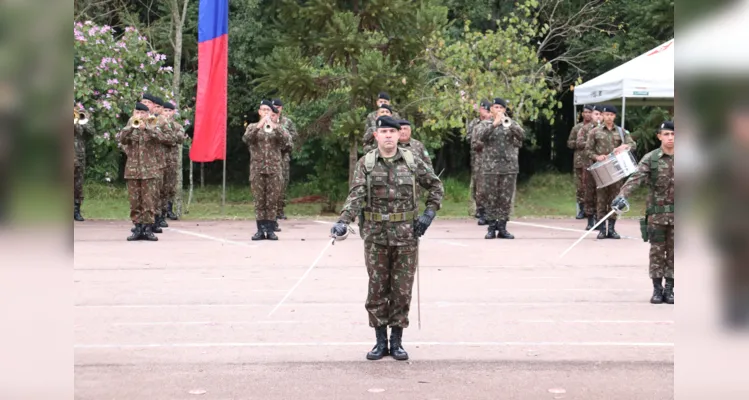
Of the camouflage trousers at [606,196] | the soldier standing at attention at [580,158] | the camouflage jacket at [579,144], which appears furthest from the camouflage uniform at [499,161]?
the soldier standing at attention at [580,158]

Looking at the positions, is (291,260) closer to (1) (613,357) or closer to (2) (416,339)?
(2) (416,339)

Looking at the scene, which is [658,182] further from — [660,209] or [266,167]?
[266,167]

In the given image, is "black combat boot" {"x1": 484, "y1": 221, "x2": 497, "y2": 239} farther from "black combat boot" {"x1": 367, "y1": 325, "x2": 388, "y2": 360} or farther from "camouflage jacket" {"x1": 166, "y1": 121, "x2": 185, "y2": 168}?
"black combat boot" {"x1": 367, "y1": 325, "x2": 388, "y2": 360}

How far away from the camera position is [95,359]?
281 inches

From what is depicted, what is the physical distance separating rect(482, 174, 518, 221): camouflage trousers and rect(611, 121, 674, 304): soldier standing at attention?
19.6 feet

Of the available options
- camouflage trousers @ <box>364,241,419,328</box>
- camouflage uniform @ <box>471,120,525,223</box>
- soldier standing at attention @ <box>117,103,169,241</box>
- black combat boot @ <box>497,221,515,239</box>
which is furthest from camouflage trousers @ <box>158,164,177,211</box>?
camouflage trousers @ <box>364,241,419,328</box>

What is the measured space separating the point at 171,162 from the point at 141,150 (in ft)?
10.0

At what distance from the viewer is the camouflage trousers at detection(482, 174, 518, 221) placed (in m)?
15.6

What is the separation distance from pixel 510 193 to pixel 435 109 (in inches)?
207

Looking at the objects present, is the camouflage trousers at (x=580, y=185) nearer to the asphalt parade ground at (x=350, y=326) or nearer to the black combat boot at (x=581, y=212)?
the black combat boot at (x=581, y=212)

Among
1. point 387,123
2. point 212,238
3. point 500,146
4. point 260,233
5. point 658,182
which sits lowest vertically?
point 212,238

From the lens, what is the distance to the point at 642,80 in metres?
16.8

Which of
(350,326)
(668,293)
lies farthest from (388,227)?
(668,293)

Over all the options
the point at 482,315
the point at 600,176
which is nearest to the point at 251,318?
the point at 482,315
